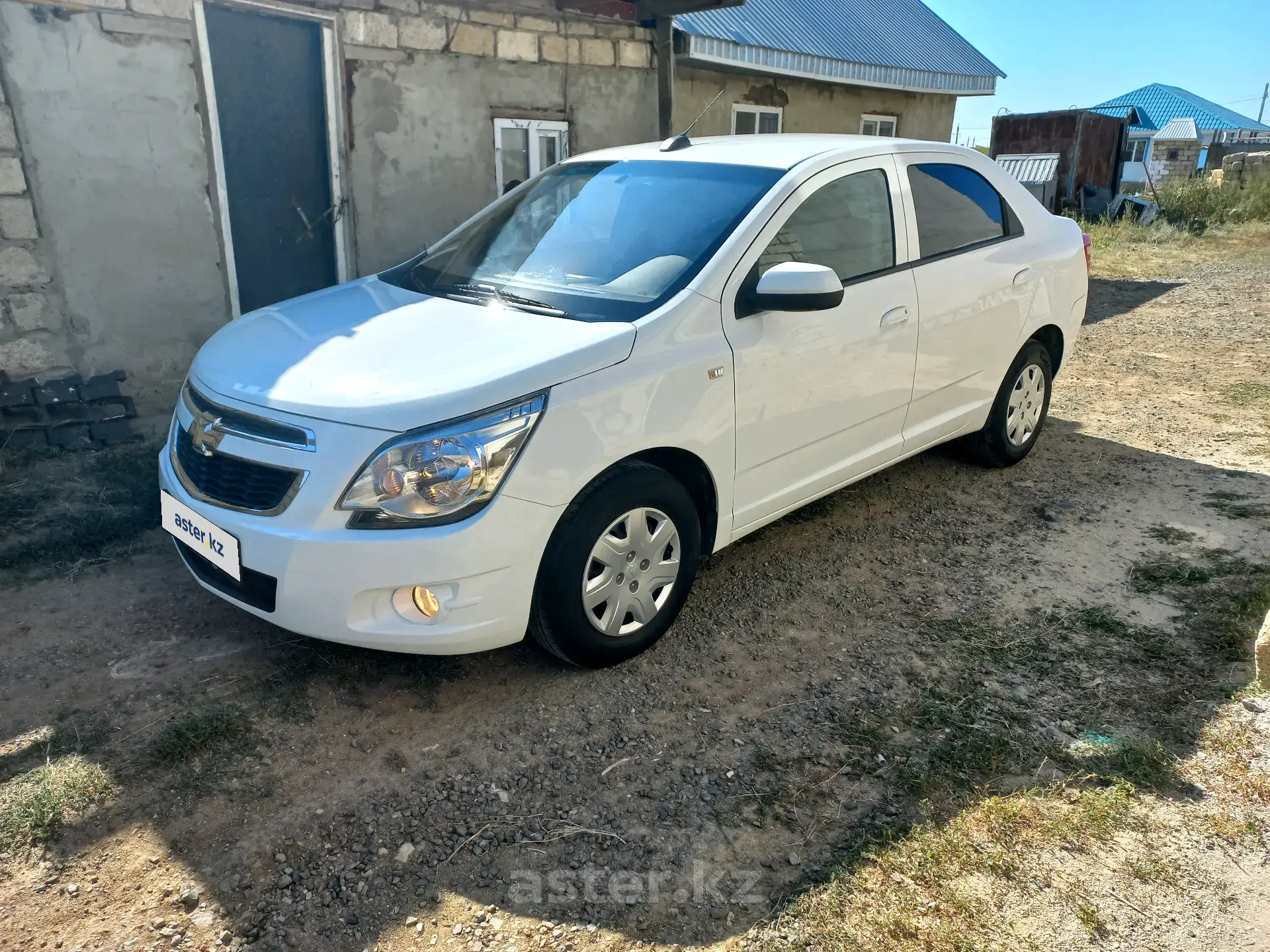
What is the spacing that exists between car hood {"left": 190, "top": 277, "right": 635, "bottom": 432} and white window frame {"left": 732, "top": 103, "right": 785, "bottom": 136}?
760 centimetres

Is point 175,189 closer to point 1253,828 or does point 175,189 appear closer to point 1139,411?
point 1253,828

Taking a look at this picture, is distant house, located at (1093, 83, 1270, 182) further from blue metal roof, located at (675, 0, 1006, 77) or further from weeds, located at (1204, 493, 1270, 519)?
weeds, located at (1204, 493, 1270, 519)

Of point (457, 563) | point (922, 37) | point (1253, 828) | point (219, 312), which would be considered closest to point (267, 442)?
point (457, 563)

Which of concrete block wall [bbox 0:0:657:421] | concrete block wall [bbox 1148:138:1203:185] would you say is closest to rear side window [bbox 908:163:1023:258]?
concrete block wall [bbox 0:0:657:421]

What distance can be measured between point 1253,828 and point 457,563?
240 centimetres

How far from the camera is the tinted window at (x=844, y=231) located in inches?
139

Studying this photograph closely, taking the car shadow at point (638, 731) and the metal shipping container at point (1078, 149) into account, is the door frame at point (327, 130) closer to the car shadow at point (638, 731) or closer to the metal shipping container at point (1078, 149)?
the car shadow at point (638, 731)

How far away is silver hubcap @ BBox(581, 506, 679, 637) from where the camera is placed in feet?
10.0

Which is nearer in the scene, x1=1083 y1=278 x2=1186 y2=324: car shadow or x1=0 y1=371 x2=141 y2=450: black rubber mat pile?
x1=0 y1=371 x2=141 y2=450: black rubber mat pile

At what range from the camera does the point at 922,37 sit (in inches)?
498

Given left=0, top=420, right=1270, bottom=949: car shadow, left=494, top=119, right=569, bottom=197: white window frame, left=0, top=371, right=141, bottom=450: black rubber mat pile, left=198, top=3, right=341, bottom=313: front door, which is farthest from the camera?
left=494, top=119, right=569, bottom=197: white window frame

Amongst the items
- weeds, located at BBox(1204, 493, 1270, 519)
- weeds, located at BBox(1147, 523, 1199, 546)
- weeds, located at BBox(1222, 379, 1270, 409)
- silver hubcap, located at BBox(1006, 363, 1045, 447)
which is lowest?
weeds, located at BBox(1147, 523, 1199, 546)

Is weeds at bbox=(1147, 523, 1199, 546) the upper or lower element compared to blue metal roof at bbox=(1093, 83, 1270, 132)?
lower

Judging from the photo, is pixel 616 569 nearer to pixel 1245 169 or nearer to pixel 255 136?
pixel 255 136
